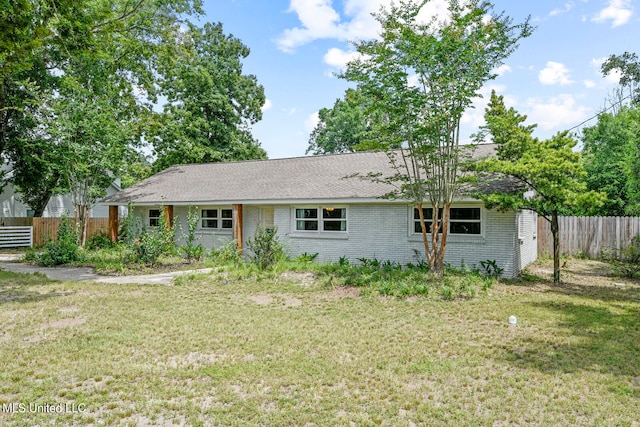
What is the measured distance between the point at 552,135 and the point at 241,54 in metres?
26.8

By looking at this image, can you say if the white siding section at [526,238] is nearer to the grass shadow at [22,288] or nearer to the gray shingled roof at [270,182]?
the gray shingled roof at [270,182]

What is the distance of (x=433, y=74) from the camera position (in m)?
10.1

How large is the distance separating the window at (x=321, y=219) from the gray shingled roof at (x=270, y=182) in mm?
804

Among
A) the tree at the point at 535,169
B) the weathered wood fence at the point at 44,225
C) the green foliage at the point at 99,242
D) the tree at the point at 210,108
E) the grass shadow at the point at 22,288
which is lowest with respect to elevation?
the grass shadow at the point at 22,288

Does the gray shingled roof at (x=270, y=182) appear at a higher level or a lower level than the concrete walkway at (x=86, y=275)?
higher

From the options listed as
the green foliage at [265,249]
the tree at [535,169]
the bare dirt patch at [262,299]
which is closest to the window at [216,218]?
the green foliage at [265,249]

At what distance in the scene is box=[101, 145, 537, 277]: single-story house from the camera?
12070 mm

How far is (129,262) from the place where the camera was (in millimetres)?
13953

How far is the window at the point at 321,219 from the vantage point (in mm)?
14266

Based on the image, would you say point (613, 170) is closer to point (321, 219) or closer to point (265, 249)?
point (321, 219)

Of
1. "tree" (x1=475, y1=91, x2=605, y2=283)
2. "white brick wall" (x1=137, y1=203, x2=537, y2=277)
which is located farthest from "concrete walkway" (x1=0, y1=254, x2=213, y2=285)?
"tree" (x1=475, y1=91, x2=605, y2=283)

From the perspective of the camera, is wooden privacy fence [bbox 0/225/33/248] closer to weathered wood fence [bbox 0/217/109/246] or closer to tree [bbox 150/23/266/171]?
weathered wood fence [bbox 0/217/109/246]

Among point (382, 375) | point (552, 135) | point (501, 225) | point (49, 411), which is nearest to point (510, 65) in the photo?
point (552, 135)

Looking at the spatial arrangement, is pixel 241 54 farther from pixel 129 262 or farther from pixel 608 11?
pixel 608 11
